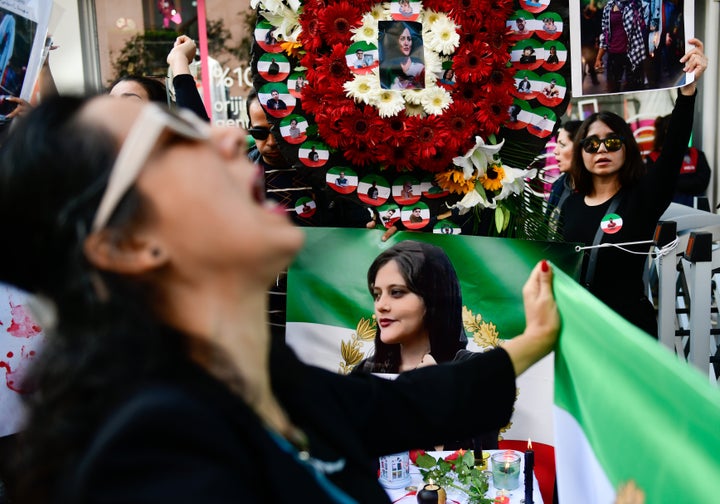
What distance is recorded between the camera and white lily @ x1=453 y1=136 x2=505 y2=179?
7.69 feet

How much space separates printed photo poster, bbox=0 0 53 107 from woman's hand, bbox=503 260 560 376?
1868 millimetres

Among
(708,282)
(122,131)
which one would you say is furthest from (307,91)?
(708,282)

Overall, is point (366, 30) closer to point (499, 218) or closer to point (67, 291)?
point (499, 218)

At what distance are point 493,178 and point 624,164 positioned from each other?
115 centimetres

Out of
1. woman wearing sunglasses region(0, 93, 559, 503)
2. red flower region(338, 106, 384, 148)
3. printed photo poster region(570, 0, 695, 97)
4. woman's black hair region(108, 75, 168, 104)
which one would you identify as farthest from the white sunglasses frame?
woman's black hair region(108, 75, 168, 104)

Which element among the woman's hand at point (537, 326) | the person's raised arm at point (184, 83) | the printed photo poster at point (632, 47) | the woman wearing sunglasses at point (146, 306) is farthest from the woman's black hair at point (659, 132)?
the woman wearing sunglasses at point (146, 306)

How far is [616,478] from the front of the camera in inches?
50.3

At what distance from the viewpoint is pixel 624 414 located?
125 cm

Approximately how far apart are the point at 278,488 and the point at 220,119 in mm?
6776

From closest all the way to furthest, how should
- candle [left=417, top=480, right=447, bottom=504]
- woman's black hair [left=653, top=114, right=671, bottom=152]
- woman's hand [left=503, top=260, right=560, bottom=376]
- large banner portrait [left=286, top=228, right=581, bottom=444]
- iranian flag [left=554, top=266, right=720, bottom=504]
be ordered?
iranian flag [left=554, top=266, right=720, bottom=504], woman's hand [left=503, top=260, right=560, bottom=376], candle [left=417, top=480, right=447, bottom=504], large banner portrait [left=286, top=228, right=581, bottom=444], woman's black hair [left=653, top=114, right=671, bottom=152]

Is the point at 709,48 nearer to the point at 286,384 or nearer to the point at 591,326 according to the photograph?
the point at 591,326

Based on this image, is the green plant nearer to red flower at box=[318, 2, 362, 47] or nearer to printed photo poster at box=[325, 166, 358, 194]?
printed photo poster at box=[325, 166, 358, 194]

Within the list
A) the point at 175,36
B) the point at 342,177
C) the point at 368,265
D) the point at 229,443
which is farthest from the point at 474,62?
the point at 175,36

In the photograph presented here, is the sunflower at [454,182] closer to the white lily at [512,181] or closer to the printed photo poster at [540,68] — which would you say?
the white lily at [512,181]
